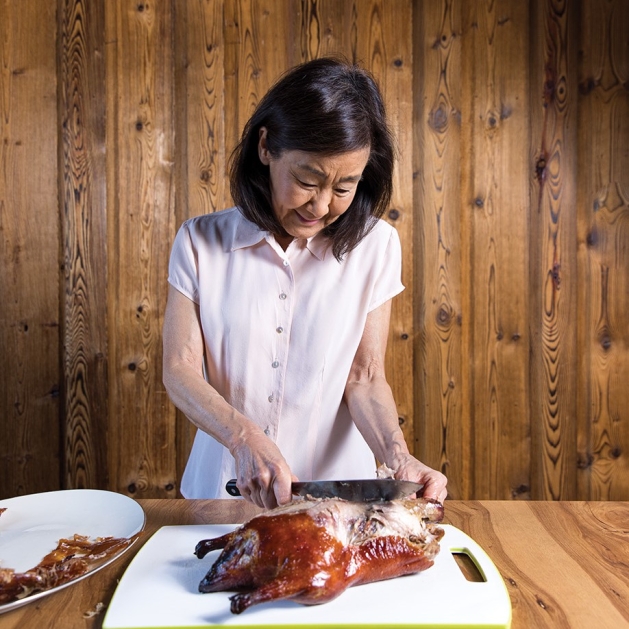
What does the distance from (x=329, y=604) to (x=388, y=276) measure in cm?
101

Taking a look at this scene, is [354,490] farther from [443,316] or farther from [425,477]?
[443,316]

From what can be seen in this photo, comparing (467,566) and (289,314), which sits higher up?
(289,314)

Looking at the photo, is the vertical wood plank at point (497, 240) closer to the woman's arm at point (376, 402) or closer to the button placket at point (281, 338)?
the woman's arm at point (376, 402)

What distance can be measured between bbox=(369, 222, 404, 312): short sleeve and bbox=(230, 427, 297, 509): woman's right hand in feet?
2.08

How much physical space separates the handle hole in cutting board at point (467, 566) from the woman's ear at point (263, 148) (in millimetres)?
1018

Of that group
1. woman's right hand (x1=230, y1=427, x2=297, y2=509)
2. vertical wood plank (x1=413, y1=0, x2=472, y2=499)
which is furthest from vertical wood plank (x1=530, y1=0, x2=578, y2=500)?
woman's right hand (x1=230, y1=427, x2=297, y2=509)

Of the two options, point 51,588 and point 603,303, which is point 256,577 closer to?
point 51,588

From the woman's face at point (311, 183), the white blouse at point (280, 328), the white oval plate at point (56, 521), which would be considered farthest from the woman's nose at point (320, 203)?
the white oval plate at point (56, 521)

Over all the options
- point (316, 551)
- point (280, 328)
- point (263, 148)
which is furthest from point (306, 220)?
point (316, 551)

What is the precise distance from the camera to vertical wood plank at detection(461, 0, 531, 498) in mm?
2637

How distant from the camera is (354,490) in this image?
1239 mm

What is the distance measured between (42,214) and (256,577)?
2.13 metres

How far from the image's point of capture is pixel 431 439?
2.71 meters

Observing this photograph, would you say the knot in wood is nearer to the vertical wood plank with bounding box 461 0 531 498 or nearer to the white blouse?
the vertical wood plank with bounding box 461 0 531 498
